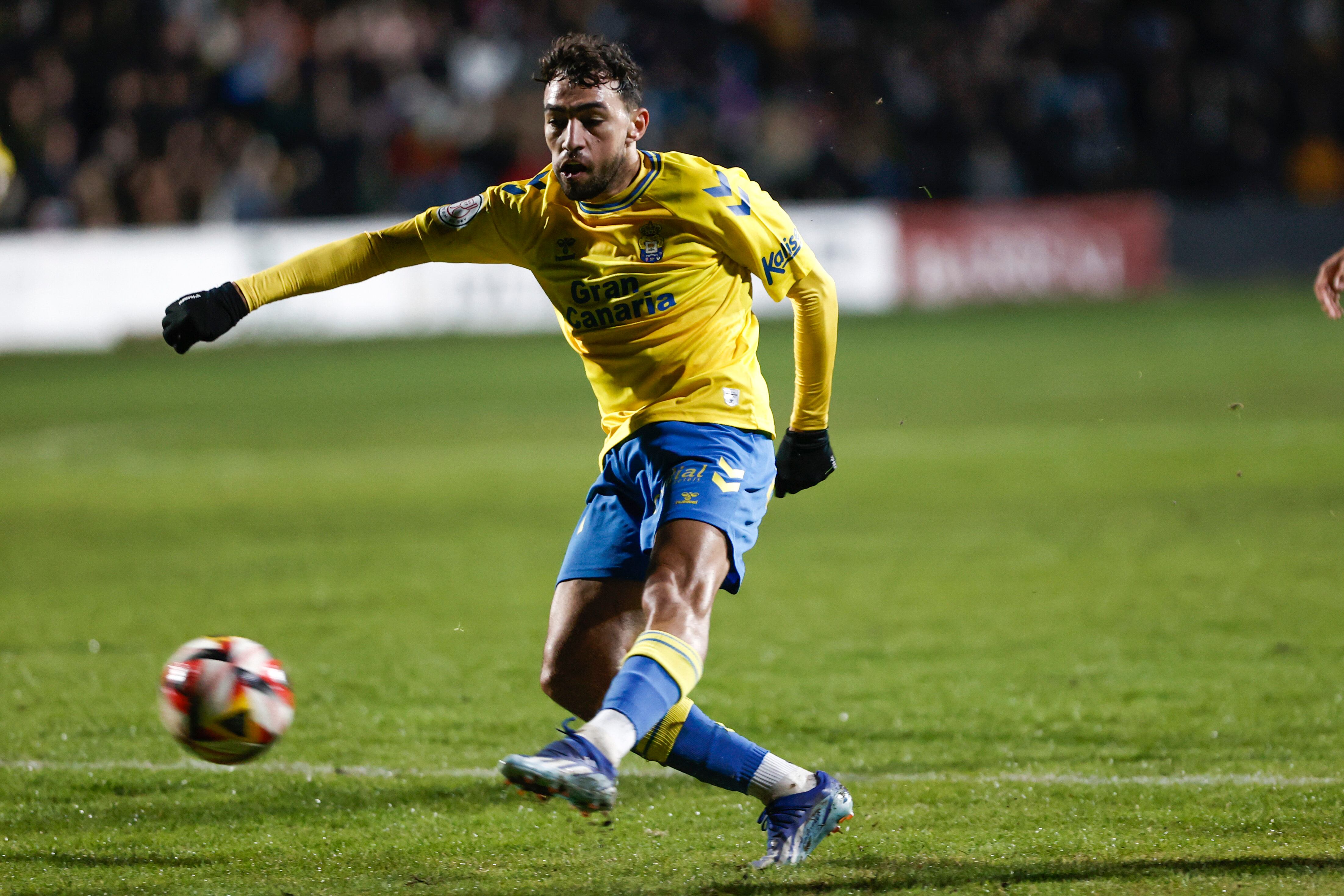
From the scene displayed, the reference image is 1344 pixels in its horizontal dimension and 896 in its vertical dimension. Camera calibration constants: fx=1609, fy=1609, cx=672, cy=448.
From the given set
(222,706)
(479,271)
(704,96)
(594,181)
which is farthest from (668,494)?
(704,96)

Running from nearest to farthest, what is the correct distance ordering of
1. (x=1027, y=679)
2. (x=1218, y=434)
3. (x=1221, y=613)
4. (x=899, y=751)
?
(x=899, y=751) → (x=1027, y=679) → (x=1221, y=613) → (x=1218, y=434)

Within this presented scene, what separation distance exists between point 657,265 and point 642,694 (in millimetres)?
1259

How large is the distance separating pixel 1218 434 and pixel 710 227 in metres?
9.21

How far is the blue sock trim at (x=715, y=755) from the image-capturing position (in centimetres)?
425

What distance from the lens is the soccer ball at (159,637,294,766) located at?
420cm

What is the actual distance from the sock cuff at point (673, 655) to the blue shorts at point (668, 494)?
1.19 ft

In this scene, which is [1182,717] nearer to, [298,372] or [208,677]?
[208,677]

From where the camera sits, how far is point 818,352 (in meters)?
4.46

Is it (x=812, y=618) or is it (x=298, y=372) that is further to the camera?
(x=298, y=372)

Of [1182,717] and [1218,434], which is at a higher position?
[1218,434]

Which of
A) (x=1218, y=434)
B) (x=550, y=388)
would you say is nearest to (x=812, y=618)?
(x=1218, y=434)

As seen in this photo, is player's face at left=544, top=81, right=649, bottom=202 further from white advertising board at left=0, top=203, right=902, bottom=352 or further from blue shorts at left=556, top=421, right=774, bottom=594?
white advertising board at left=0, top=203, right=902, bottom=352

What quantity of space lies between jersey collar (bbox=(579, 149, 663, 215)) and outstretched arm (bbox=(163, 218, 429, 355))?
47 cm

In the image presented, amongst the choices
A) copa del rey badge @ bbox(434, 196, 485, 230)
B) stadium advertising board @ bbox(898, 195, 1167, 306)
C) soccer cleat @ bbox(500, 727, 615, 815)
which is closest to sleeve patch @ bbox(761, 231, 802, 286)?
copa del rey badge @ bbox(434, 196, 485, 230)
